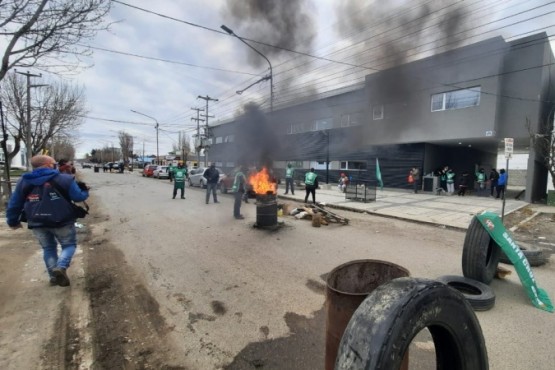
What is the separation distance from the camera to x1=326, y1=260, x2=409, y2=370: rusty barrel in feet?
6.40

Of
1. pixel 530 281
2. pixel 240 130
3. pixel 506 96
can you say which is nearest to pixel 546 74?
pixel 506 96

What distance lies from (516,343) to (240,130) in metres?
13.4

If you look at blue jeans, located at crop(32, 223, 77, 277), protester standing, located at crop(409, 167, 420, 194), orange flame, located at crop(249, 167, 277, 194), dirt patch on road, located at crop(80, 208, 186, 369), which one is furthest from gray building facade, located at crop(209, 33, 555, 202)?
blue jeans, located at crop(32, 223, 77, 277)

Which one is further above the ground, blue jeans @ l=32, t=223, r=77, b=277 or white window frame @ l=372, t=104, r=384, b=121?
white window frame @ l=372, t=104, r=384, b=121

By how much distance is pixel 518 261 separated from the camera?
3701 millimetres

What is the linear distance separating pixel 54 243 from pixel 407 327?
13.9 ft

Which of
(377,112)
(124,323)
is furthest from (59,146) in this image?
(124,323)

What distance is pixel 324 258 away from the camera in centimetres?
528

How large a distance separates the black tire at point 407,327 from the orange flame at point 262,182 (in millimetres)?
8563

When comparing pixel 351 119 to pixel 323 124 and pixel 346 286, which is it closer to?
pixel 323 124

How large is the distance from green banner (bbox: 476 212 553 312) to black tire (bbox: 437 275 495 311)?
0.41 meters

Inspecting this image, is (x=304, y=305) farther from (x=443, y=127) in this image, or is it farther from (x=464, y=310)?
(x=443, y=127)

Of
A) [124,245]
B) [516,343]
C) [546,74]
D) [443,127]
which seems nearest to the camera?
[516,343]

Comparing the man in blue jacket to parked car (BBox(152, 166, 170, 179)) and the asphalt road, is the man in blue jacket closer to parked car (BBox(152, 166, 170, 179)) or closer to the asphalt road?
the asphalt road
